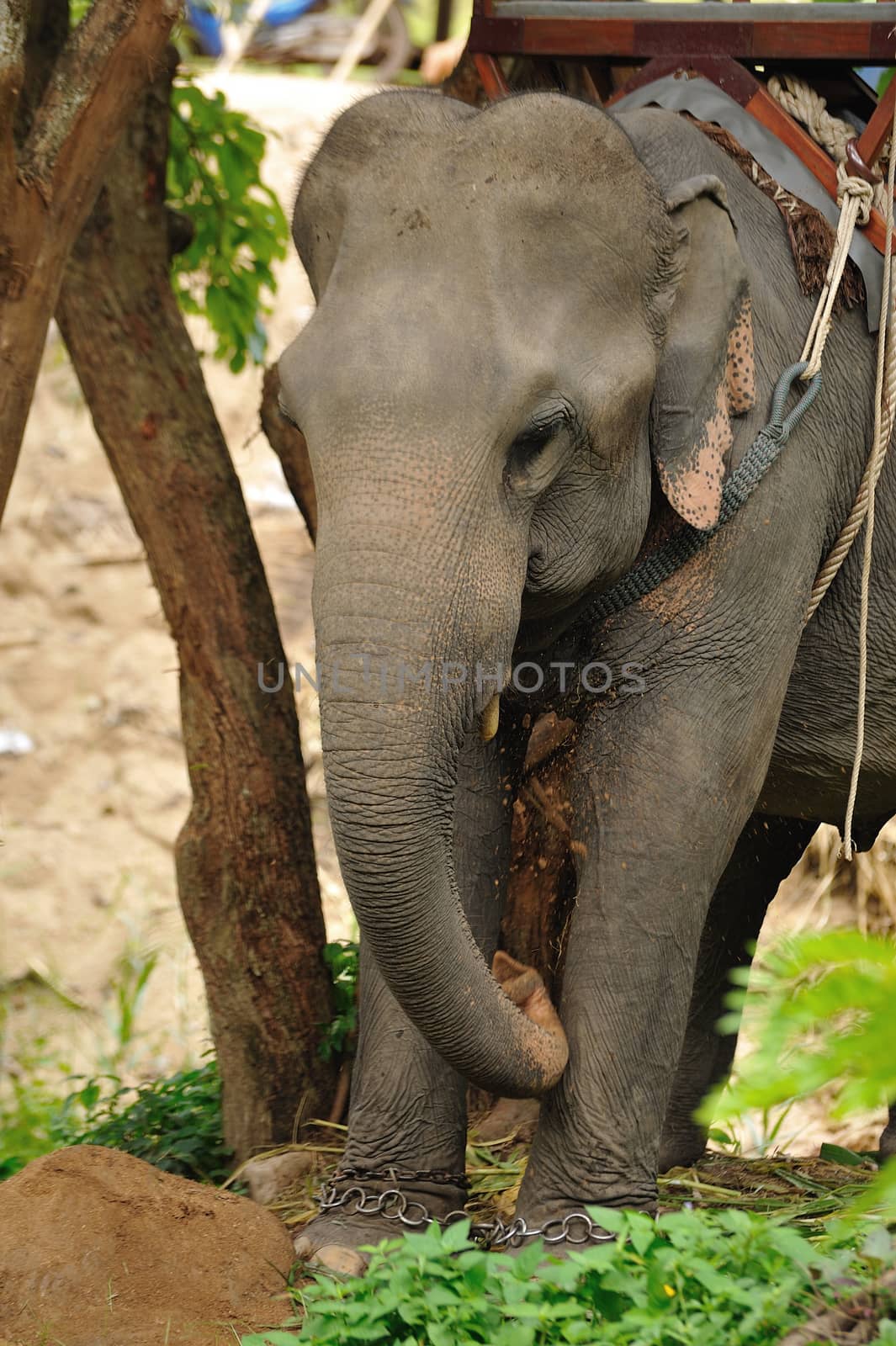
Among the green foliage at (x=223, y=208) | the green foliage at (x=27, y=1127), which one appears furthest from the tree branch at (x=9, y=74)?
the green foliage at (x=27, y=1127)

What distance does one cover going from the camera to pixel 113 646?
845 cm

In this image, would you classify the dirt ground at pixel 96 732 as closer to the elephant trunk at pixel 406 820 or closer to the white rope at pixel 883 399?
the white rope at pixel 883 399

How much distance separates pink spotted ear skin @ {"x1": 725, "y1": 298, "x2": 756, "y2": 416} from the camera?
2.86 metres

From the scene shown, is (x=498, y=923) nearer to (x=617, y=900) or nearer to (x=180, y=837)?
(x=617, y=900)

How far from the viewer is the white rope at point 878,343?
300cm

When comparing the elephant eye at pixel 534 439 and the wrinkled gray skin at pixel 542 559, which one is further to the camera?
the elephant eye at pixel 534 439

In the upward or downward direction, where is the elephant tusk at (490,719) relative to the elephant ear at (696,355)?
downward

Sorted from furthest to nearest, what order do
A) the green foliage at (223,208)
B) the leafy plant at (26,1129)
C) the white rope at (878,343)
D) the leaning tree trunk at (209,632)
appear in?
the green foliage at (223,208)
the leafy plant at (26,1129)
the leaning tree trunk at (209,632)
the white rope at (878,343)

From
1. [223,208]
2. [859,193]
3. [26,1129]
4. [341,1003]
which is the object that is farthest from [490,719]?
[26,1129]

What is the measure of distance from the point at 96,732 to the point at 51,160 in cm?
544

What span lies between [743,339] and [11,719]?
5.99 m

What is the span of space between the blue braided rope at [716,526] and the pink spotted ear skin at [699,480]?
0.07 m

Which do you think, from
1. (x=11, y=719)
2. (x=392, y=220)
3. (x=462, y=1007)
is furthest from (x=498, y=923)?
(x=11, y=719)

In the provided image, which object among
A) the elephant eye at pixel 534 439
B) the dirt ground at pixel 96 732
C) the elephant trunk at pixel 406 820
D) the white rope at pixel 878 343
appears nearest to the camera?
the elephant trunk at pixel 406 820
